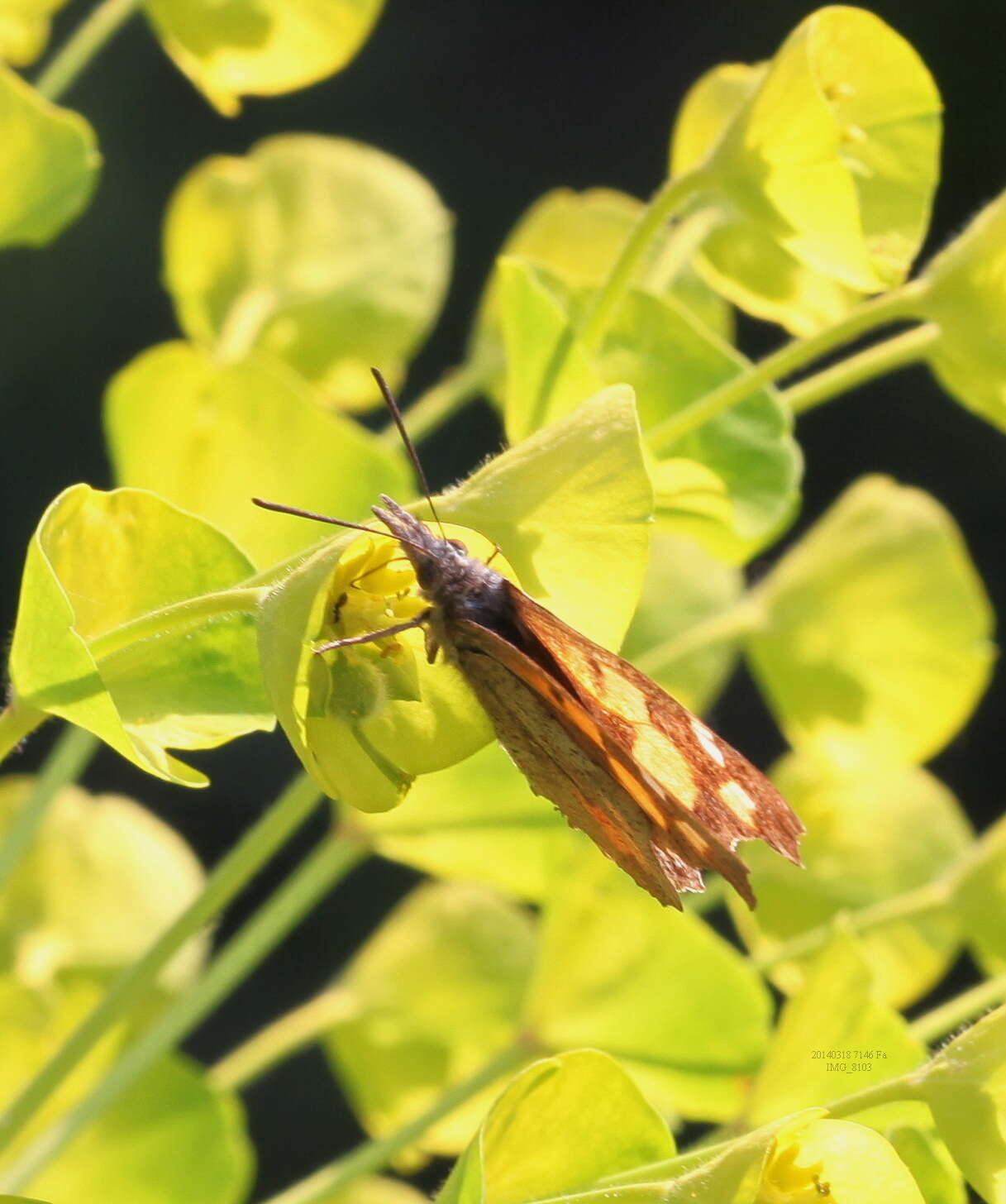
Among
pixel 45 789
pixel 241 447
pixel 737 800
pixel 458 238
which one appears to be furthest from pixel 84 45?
pixel 458 238

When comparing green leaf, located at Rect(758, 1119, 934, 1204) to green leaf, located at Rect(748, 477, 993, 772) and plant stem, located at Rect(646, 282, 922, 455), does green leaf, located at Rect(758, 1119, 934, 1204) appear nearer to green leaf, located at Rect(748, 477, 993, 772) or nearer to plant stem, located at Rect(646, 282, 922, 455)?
plant stem, located at Rect(646, 282, 922, 455)

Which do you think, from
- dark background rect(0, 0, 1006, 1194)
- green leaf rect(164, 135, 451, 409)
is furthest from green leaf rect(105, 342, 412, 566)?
dark background rect(0, 0, 1006, 1194)

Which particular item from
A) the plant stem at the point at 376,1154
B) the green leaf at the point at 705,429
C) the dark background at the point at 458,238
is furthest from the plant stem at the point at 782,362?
the dark background at the point at 458,238

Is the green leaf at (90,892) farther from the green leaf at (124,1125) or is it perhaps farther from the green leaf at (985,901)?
the green leaf at (985,901)

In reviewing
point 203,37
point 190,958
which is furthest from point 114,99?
point 190,958

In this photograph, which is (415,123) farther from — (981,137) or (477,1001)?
(477,1001)
